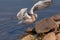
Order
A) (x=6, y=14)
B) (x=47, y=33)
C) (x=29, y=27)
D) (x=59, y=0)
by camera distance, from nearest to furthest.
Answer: (x=47, y=33)
(x=29, y=27)
(x=6, y=14)
(x=59, y=0)

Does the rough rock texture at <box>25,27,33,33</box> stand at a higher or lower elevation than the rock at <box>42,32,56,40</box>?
lower

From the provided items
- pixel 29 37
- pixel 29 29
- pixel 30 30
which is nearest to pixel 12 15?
pixel 29 29

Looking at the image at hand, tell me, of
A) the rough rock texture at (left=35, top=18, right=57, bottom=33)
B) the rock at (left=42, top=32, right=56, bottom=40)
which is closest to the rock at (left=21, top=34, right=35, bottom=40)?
the rough rock texture at (left=35, top=18, right=57, bottom=33)

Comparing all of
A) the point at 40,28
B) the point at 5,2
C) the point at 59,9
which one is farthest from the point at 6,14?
the point at 40,28

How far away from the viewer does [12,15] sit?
8.66 metres

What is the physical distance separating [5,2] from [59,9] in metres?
2.19

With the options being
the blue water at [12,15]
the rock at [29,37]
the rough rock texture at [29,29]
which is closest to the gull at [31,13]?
the rough rock texture at [29,29]

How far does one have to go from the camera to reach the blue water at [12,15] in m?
7.23

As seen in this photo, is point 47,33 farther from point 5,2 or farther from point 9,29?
point 5,2

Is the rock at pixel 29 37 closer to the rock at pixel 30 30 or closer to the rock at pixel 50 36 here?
the rock at pixel 30 30

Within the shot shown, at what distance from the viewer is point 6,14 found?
8719 mm

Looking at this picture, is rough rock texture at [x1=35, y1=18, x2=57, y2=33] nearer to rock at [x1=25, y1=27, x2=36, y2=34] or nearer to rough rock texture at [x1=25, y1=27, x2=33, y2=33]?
rock at [x1=25, y1=27, x2=36, y2=34]

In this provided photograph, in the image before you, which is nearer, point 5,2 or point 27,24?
point 27,24

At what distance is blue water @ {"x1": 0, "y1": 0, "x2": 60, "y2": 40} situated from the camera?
7229 millimetres
